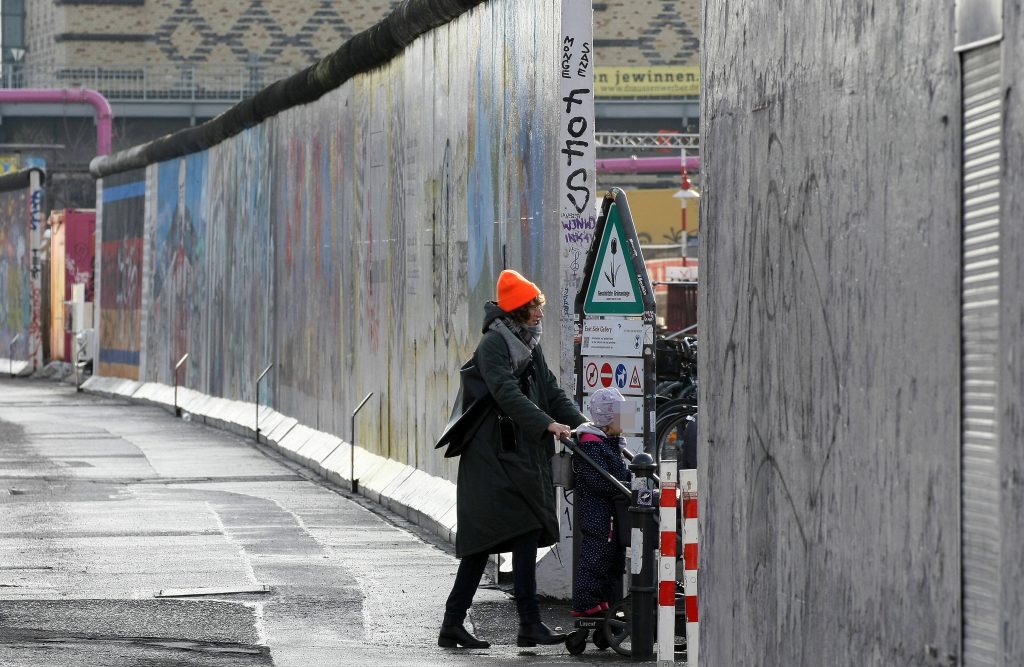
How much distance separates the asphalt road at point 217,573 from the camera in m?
9.63

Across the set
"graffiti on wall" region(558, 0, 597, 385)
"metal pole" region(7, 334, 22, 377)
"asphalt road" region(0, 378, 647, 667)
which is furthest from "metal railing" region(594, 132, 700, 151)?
"graffiti on wall" region(558, 0, 597, 385)

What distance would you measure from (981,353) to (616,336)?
244 inches

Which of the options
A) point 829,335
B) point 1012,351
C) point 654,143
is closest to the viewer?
point 1012,351

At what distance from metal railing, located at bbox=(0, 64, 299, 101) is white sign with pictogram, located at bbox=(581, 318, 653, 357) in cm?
6186

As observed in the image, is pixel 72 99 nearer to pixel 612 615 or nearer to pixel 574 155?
pixel 574 155

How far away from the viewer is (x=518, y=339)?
9875mm

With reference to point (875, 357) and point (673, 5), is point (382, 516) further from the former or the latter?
point (673, 5)

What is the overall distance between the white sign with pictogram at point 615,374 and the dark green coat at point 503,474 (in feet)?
3.80

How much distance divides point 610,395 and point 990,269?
4971mm

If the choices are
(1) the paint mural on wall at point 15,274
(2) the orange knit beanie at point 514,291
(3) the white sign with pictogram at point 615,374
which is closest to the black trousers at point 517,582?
(2) the orange knit beanie at point 514,291

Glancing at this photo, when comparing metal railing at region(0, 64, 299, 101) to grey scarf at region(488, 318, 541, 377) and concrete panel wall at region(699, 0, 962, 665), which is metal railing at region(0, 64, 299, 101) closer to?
grey scarf at region(488, 318, 541, 377)

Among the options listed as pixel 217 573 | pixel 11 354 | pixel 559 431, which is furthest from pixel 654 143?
pixel 559 431

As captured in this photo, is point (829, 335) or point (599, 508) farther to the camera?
point (599, 508)

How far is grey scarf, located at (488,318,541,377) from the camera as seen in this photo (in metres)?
9.85
